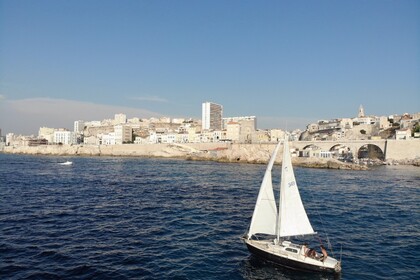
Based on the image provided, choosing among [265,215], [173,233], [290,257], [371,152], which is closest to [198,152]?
[371,152]

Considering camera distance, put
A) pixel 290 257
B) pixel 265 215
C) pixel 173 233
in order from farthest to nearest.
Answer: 1. pixel 173 233
2. pixel 265 215
3. pixel 290 257

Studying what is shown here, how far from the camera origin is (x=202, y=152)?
148 metres

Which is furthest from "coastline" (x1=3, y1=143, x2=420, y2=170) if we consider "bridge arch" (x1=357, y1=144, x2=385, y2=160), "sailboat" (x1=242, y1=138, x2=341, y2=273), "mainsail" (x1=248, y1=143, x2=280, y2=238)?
"mainsail" (x1=248, y1=143, x2=280, y2=238)

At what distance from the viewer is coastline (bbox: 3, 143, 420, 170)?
102 meters

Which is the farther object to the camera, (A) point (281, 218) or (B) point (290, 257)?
(A) point (281, 218)

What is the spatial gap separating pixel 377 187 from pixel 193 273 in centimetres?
4644

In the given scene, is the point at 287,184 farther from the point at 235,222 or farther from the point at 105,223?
the point at 105,223

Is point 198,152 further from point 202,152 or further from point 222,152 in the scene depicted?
point 222,152

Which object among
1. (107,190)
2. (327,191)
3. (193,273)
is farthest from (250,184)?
(193,273)

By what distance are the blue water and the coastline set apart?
172 ft

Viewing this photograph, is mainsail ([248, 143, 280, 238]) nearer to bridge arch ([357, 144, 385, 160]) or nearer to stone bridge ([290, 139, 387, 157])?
stone bridge ([290, 139, 387, 157])

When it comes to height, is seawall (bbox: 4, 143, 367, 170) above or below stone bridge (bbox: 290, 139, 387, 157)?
below

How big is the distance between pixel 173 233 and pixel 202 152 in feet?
397

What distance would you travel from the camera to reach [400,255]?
22719 millimetres
